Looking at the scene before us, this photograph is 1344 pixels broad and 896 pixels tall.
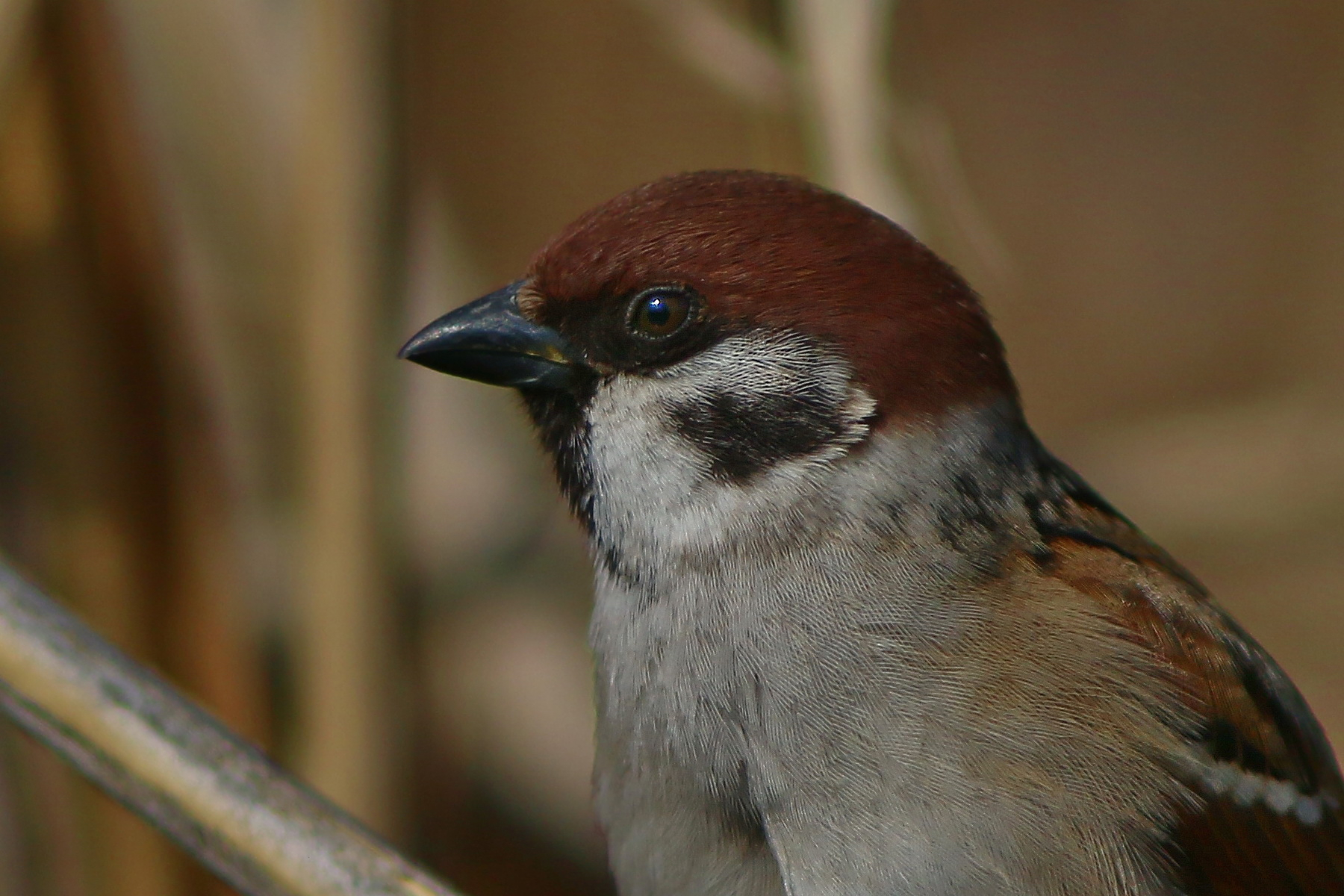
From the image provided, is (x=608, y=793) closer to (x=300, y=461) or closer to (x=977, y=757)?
(x=977, y=757)

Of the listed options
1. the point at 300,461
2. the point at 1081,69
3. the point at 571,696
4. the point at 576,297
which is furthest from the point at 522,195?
the point at 576,297

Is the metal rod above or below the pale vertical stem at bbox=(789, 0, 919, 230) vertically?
below

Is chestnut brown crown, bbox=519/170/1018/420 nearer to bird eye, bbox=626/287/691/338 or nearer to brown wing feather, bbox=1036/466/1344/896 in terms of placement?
bird eye, bbox=626/287/691/338

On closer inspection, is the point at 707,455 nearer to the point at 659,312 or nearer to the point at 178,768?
the point at 659,312

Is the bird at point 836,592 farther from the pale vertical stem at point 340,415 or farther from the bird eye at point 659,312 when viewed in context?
the pale vertical stem at point 340,415

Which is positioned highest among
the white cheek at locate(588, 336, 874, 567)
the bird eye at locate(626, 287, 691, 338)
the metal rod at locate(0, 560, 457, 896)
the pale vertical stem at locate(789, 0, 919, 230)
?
the pale vertical stem at locate(789, 0, 919, 230)

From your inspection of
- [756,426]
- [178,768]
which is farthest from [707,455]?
[178,768]

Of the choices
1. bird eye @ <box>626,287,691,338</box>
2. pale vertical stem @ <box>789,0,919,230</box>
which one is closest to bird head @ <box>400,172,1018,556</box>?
bird eye @ <box>626,287,691,338</box>
